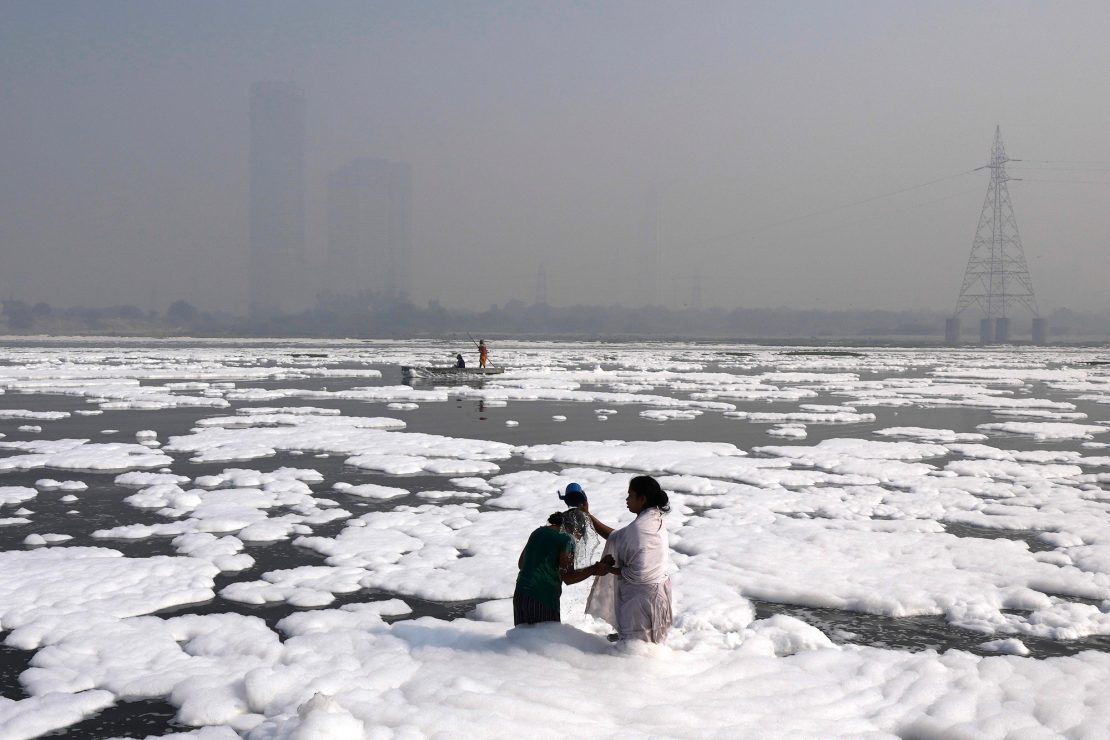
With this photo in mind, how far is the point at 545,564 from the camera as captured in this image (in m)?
6.61

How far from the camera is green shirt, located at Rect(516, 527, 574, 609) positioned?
260 inches

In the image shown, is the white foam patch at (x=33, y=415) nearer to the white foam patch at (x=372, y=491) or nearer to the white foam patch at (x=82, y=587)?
the white foam patch at (x=372, y=491)

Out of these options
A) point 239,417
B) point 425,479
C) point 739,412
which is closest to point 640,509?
point 425,479

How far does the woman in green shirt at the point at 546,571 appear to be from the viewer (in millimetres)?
6598

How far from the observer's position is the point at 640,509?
6.39 metres

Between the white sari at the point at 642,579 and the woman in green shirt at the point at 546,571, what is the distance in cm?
32

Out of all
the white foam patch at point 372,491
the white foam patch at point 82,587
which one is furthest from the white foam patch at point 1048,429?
the white foam patch at point 82,587

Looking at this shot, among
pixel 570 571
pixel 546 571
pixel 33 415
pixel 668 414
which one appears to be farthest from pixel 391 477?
pixel 33 415

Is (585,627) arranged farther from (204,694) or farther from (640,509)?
(204,694)

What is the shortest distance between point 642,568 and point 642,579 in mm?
78

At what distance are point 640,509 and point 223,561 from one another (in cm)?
512

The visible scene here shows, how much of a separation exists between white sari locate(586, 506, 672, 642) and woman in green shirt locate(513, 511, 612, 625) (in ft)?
1.04

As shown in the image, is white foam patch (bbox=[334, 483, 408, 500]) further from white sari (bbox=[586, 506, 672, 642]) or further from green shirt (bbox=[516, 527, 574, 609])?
white sari (bbox=[586, 506, 672, 642])

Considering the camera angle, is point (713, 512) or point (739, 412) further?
point (739, 412)
